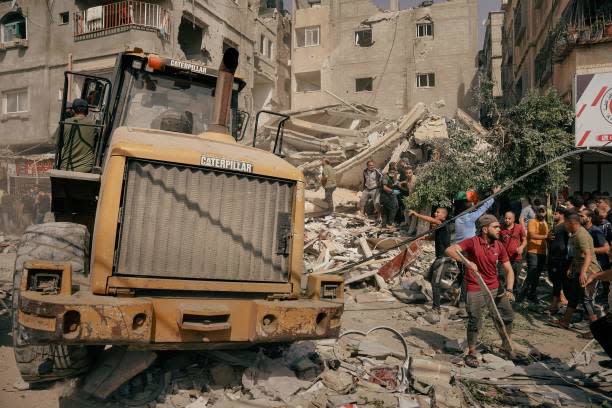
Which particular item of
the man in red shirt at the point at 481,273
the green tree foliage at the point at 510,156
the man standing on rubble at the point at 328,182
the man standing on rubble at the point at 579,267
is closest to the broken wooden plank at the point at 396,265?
the green tree foliage at the point at 510,156

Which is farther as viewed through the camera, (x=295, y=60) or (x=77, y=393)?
(x=295, y=60)

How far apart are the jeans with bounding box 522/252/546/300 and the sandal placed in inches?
154

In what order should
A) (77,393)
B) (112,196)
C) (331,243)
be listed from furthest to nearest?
1. (331,243)
2. (77,393)
3. (112,196)

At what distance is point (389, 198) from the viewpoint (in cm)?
1377

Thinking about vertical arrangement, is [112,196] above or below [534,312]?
above

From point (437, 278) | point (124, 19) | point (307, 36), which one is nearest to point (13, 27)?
point (124, 19)

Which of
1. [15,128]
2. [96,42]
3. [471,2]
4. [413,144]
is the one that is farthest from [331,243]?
[471,2]

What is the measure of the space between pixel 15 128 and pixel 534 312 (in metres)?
24.0

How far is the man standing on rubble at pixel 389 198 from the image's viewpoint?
1367cm

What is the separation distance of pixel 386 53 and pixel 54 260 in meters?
28.7

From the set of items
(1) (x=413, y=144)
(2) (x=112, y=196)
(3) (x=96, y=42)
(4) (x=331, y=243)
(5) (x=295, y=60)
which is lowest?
(4) (x=331, y=243)

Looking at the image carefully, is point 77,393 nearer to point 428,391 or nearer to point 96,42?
point 428,391

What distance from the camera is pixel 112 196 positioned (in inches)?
150

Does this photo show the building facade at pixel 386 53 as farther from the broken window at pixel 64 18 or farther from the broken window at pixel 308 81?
the broken window at pixel 64 18
